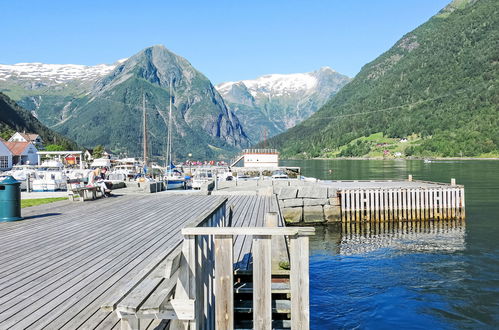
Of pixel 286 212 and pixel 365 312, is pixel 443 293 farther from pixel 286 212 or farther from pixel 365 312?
pixel 286 212

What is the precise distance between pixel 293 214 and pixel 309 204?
4.52 ft

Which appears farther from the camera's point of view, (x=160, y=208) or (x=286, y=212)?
(x=286, y=212)

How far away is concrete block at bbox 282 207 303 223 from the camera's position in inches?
1131

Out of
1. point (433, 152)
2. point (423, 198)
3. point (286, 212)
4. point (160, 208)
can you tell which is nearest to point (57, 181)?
point (286, 212)

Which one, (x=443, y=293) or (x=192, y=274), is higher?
(x=192, y=274)

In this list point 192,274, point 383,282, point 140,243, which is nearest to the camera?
point 192,274

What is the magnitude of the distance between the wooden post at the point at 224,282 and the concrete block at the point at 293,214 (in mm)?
23355

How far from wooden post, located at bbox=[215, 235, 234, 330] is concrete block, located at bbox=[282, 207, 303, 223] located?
23355mm

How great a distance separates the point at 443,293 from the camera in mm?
14961

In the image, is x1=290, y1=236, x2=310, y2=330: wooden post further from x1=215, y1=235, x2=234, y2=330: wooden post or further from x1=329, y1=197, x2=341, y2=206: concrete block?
x1=329, y1=197, x2=341, y2=206: concrete block

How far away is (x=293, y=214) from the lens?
2892cm

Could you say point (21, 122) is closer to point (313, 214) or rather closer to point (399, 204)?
point (313, 214)

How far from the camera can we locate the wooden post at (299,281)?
5.16 m

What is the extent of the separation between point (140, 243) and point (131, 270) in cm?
237
